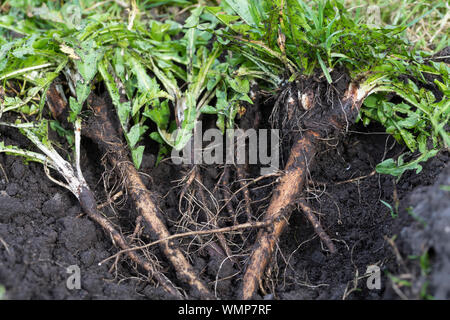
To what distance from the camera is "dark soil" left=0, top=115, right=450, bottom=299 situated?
1431mm

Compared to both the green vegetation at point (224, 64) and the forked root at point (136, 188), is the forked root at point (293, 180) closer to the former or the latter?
the green vegetation at point (224, 64)

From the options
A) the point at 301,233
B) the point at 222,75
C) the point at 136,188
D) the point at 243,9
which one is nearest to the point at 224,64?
the point at 222,75

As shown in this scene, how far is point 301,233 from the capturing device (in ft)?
6.44

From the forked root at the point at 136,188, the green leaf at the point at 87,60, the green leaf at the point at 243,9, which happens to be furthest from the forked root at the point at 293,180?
the green leaf at the point at 87,60

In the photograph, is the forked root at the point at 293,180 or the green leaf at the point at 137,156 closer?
the forked root at the point at 293,180

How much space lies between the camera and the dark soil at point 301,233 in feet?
4.69

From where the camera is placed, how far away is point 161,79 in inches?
86.4

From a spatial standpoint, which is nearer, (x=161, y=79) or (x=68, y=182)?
(x=68, y=182)

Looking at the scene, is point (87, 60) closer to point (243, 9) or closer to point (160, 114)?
point (160, 114)

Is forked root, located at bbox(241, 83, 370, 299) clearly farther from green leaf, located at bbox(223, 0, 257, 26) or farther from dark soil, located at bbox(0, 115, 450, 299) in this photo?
green leaf, located at bbox(223, 0, 257, 26)
